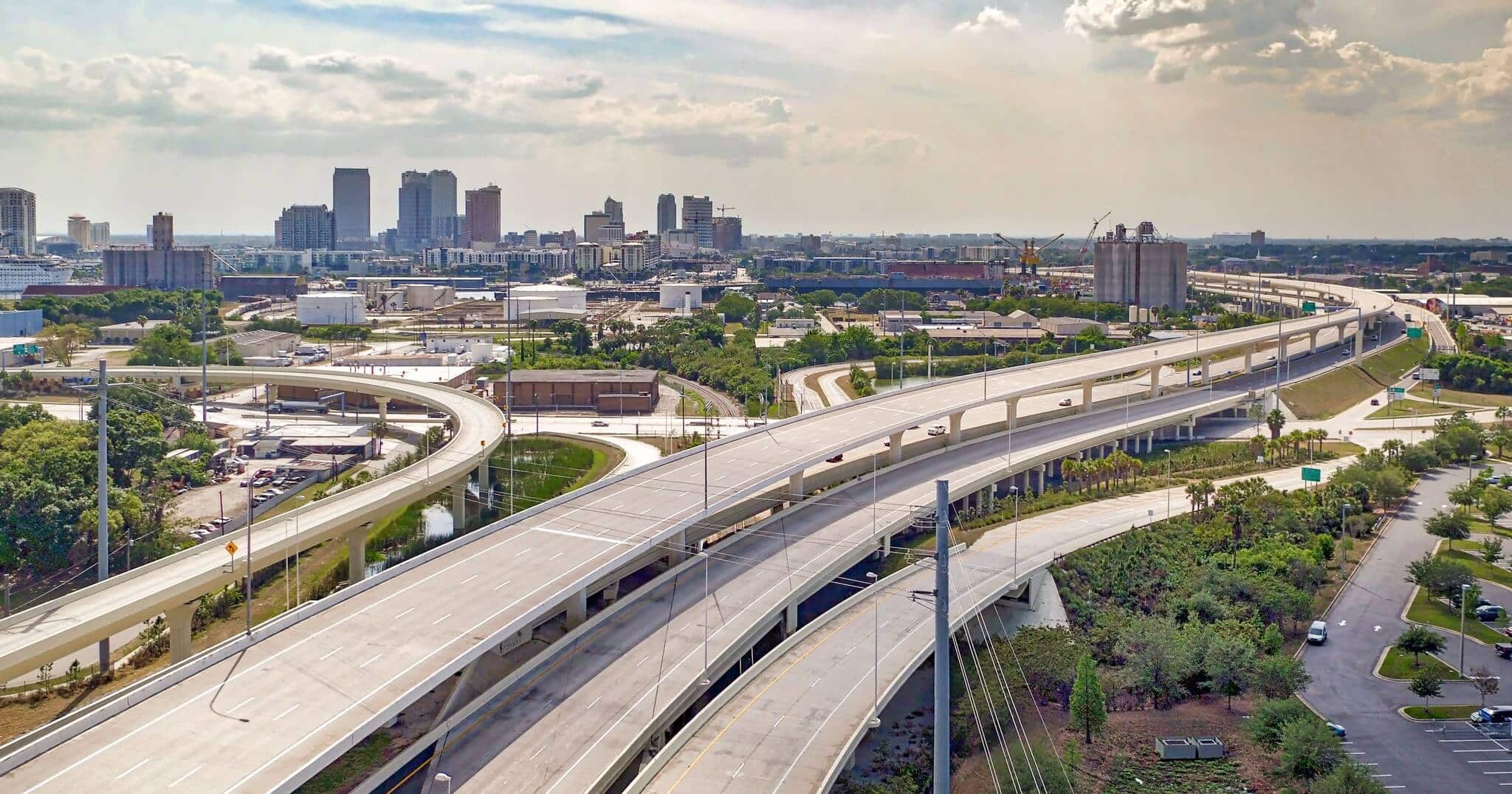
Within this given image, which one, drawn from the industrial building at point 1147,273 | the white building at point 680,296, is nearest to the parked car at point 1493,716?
the industrial building at point 1147,273

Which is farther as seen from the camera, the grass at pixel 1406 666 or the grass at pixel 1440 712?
the grass at pixel 1406 666

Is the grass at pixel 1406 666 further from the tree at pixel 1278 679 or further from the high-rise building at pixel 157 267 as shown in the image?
the high-rise building at pixel 157 267

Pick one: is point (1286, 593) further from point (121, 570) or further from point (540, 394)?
point (540, 394)

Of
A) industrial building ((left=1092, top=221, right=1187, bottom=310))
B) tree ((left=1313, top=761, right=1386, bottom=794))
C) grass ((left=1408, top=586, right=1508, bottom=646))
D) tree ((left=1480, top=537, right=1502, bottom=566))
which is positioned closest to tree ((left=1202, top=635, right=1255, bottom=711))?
tree ((left=1313, top=761, right=1386, bottom=794))

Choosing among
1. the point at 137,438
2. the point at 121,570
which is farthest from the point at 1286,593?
the point at 137,438

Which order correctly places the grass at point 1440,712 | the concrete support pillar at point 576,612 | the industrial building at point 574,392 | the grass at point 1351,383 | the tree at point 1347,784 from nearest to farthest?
the tree at point 1347,784, the grass at point 1440,712, the concrete support pillar at point 576,612, the industrial building at point 574,392, the grass at point 1351,383

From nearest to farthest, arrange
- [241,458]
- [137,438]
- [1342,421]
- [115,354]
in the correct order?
[137,438], [241,458], [1342,421], [115,354]
